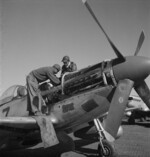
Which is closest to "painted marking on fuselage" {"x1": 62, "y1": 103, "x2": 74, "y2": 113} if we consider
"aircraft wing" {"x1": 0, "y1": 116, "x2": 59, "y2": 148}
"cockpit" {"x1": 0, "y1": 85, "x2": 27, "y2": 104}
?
"aircraft wing" {"x1": 0, "y1": 116, "x2": 59, "y2": 148}

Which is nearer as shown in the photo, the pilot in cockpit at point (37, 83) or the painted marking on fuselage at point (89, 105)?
the painted marking on fuselage at point (89, 105)

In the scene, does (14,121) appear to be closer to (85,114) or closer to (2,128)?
(2,128)

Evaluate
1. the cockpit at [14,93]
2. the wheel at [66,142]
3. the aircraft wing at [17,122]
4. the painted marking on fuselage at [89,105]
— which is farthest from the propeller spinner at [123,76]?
the cockpit at [14,93]

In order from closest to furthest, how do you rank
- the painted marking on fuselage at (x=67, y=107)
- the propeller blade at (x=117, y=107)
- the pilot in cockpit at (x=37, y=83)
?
1. the propeller blade at (x=117, y=107)
2. the painted marking on fuselage at (x=67, y=107)
3. the pilot in cockpit at (x=37, y=83)

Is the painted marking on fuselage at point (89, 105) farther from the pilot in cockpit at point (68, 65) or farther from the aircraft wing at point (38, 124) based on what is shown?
the pilot in cockpit at point (68, 65)

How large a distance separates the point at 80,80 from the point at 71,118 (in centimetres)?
107

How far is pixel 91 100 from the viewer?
20.2 feet

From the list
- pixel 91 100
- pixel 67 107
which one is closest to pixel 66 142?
pixel 67 107

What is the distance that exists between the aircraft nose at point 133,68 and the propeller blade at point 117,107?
0.14 metres

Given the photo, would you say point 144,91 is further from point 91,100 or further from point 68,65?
point 68,65

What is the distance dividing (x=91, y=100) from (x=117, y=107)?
0.74 metres

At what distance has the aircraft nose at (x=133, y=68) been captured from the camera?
5534mm

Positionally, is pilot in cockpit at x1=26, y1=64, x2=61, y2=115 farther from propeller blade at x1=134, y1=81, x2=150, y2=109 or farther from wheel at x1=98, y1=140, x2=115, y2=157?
propeller blade at x1=134, y1=81, x2=150, y2=109

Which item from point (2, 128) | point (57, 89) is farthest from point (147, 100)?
point (2, 128)
